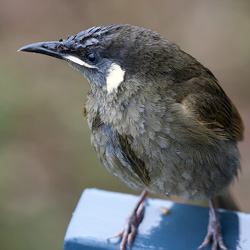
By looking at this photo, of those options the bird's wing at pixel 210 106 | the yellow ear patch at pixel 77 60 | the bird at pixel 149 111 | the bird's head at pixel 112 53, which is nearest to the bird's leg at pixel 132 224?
the bird at pixel 149 111

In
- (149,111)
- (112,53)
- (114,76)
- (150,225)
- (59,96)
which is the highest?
(112,53)

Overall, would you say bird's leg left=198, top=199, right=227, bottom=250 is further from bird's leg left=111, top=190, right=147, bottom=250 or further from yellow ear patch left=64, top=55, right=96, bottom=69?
yellow ear patch left=64, top=55, right=96, bottom=69

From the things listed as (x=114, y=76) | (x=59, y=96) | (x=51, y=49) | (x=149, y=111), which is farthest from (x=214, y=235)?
(x=59, y=96)

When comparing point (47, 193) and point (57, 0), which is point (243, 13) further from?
point (47, 193)

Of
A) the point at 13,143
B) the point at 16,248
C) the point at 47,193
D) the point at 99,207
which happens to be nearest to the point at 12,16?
the point at 13,143

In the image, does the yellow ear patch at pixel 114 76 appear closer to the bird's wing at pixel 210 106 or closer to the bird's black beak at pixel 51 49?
the bird's black beak at pixel 51 49

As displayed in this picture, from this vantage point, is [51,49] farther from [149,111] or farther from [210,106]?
[210,106]
